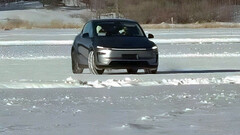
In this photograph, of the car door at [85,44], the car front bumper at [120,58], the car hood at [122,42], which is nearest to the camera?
the car front bumper at [120,58]

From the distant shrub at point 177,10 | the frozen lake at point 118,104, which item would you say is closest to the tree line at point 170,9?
the distant shrub at point 177,10

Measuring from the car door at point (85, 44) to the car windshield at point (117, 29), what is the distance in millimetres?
261

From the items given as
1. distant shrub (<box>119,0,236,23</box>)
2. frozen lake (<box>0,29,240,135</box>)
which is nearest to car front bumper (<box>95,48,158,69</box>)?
frozen lake (<box>0,29,240,135</box>)

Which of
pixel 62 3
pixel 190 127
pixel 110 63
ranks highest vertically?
pixel 190 127

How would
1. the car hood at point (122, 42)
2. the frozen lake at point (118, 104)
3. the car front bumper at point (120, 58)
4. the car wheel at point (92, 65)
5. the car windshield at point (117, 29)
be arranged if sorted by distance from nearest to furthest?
the frozen lake at point (118, 104)
the car front bumper at point (120, 58)
the car hood at point (122, 42)
the car wheel at point (92, 65)
the car windshield at point (117, 29)

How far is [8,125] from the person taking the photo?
26.2 feet

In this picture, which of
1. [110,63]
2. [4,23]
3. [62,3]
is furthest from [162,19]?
[110,63]

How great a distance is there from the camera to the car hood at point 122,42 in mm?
15273

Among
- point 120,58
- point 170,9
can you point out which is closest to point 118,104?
point 120,58

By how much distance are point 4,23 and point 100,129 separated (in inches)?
2593

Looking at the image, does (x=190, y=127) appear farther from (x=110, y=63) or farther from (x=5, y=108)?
(x=110, y=63)

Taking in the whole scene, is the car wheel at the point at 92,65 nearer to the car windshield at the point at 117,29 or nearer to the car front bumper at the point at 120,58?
the car front bumper at the point at 120,58

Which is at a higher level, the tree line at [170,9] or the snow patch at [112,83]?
the snow patch at [112,83]

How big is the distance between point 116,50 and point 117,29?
4.29 feet
